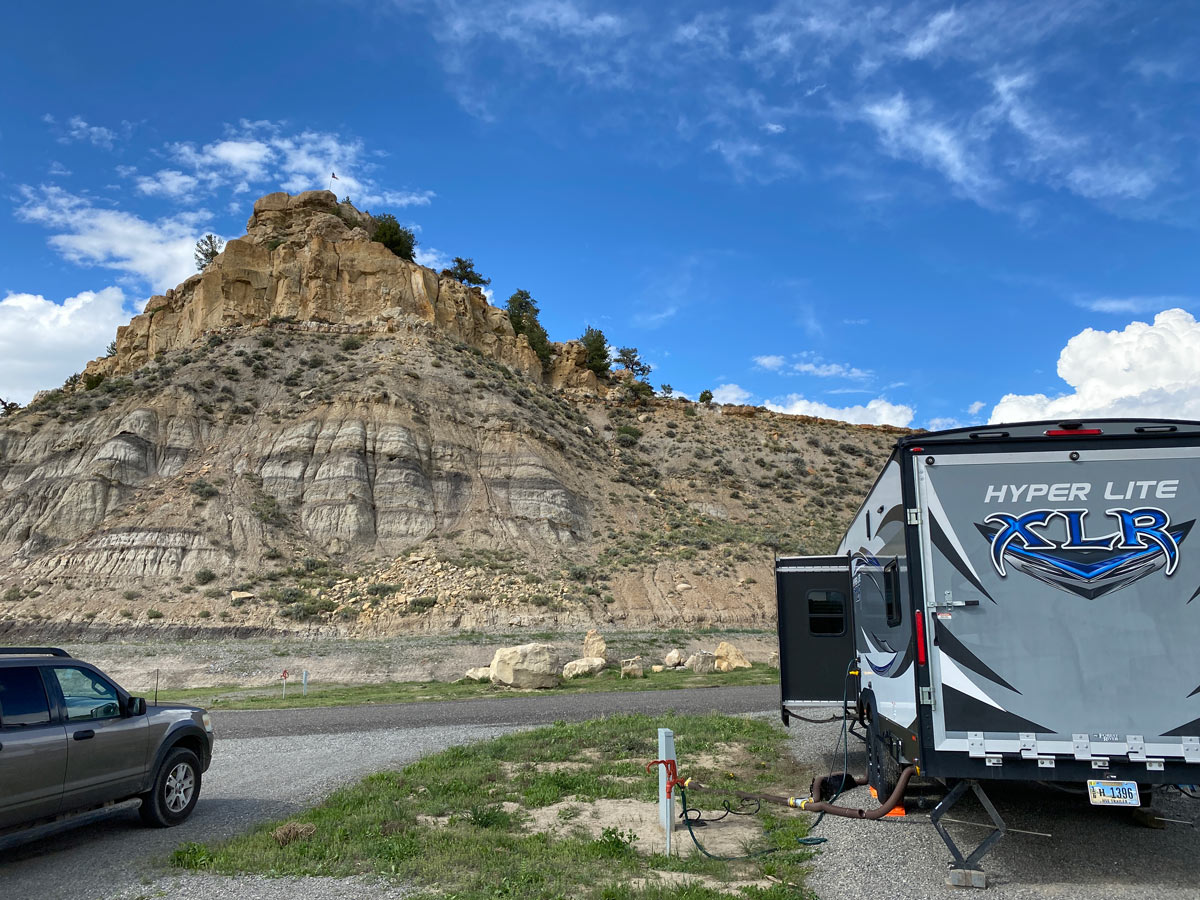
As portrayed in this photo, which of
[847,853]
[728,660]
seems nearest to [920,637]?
[847,853]

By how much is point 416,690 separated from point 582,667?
18.1 ft

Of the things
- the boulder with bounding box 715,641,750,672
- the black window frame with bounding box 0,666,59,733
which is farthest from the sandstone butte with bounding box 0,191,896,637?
the black window frame with bounding box 0,666,59,733

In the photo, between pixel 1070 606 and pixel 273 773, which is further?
pixel 273 773

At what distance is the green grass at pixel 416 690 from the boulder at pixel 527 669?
382 mm

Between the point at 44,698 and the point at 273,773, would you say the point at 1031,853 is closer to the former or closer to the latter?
the point at 44,698

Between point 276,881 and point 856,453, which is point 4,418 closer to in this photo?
point 276,881

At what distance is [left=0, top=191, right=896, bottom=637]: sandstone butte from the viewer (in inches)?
1522

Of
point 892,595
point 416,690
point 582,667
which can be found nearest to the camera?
point 892,595

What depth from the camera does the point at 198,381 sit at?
51.5m

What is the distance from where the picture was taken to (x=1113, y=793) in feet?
20.7

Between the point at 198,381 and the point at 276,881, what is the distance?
5079 centimetres

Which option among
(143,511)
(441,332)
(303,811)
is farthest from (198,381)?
(303,811)

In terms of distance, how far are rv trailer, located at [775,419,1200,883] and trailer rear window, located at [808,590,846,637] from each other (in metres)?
4.79

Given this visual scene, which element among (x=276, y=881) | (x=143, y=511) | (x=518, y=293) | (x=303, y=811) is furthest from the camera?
(x=518, y=293)
